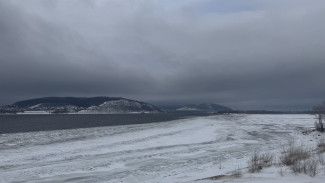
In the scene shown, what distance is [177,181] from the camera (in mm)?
12320

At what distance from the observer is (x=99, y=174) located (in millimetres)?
14148

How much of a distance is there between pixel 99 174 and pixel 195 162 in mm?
5747

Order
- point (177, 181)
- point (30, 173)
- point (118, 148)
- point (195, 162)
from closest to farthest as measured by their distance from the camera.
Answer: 1. point (177, 181)
2. point (30, 173)
3. point (195, 162)
4. point (118, 148)

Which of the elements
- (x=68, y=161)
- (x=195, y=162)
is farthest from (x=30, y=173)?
(x=195, y=162)

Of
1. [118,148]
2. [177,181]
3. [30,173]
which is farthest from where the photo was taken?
[118,148]

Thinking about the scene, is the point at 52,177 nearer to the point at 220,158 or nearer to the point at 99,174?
the point at 99,174

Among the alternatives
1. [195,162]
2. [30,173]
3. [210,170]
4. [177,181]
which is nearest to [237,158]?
[195,162]

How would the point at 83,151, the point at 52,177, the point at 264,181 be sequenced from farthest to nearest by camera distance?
the point at 83,151, the point at 52,177, the point at 264,181

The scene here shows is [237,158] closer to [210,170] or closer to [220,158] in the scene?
[220,158]

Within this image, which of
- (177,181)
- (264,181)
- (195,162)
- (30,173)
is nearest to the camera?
(264,181)

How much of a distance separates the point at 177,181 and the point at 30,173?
741cm

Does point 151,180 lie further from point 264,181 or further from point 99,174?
point 264,181

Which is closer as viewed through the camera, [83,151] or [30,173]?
[30,173]

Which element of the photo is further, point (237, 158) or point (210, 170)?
point (237, 158)
